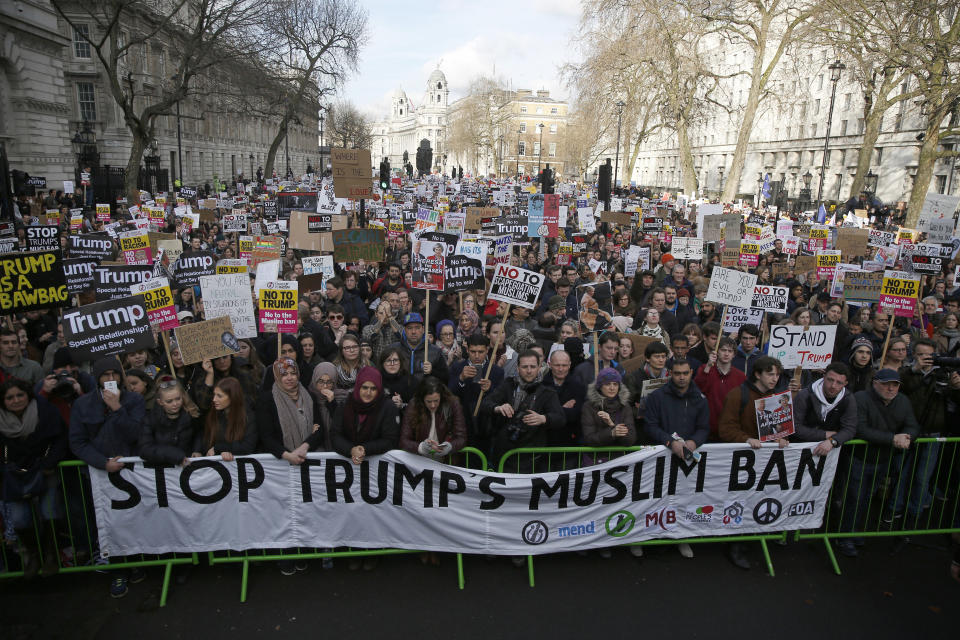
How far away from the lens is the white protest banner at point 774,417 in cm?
508

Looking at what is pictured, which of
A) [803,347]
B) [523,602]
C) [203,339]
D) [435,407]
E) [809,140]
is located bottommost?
[523,602]

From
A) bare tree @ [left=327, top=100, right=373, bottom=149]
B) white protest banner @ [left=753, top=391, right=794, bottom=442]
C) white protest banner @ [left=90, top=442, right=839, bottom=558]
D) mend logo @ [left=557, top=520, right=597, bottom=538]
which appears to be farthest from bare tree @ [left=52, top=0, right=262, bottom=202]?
bare tree @ [left=327, top=100, right=373, bottom=149]

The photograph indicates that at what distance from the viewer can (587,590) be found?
4.96m

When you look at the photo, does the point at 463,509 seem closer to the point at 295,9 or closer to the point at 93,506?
the point at 93,506

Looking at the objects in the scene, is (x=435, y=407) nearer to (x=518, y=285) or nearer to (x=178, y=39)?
(x=518, y=285)

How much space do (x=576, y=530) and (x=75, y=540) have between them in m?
4.08

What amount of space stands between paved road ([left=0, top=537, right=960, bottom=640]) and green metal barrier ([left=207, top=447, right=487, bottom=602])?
102 mm

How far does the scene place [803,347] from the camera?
6488mm

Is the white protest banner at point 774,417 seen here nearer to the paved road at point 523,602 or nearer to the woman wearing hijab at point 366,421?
the paved road at point 523,602

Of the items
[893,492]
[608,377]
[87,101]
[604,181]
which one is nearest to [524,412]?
[608,377]

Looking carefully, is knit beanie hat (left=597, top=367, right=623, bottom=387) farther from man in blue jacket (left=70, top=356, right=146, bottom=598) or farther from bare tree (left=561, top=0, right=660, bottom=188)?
bare tree (left=561, top=0, right=660, bottom=188)

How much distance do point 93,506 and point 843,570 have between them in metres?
6.26

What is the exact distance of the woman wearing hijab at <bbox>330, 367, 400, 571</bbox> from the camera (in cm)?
484

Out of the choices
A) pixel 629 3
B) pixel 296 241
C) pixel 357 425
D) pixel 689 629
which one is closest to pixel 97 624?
pixel 357 425
